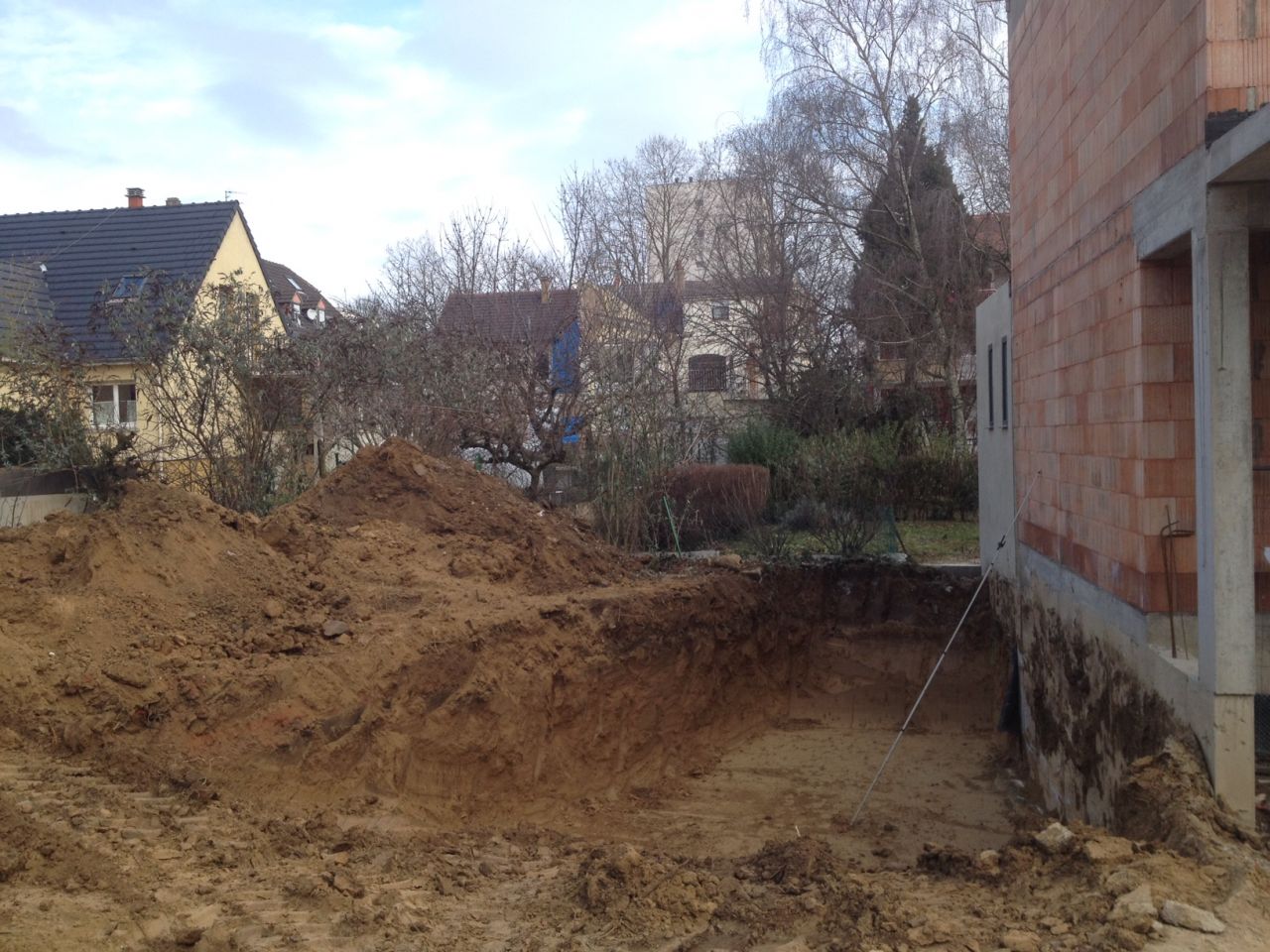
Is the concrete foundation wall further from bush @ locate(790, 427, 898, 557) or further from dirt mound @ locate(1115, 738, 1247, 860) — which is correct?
bush @ locate(790, 427, 898, 557)

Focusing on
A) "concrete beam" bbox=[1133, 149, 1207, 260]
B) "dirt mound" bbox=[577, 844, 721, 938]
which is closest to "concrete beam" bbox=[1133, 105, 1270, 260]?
"concrete beam" bbox=[1133, 149, 1207, 260]

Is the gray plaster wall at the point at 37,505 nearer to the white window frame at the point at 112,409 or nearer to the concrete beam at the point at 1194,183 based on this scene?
the white window frame at the point at 112,409

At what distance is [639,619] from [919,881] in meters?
5.31

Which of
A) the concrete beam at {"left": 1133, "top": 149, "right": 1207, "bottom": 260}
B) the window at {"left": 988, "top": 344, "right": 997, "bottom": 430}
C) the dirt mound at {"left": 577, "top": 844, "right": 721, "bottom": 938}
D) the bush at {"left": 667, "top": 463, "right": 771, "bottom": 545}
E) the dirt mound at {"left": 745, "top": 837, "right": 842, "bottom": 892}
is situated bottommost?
the dirt mound at {"left": 745, "top": 837, "right": 842, "bottom": 892}

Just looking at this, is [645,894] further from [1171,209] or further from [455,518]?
[455,518]

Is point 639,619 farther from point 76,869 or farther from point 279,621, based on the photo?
point 76,869

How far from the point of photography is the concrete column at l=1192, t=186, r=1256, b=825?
4.78m

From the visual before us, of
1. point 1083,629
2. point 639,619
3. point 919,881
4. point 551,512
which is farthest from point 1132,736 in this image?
point 551,512

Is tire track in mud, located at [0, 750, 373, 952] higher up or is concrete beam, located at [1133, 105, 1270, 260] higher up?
concrete beam, located at [1133, 105, 1270, 260]

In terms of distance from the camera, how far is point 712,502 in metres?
15.8

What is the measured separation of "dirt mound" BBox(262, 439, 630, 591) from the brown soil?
0.04 metres

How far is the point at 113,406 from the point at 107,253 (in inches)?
273

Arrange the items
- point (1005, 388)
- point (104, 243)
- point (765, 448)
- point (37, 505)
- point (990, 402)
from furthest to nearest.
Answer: point (104, 243)
point (765, 448)
point (37, 505)
point (990, 402)
point (1005, 388)

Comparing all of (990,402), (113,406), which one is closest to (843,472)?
(990,402)
